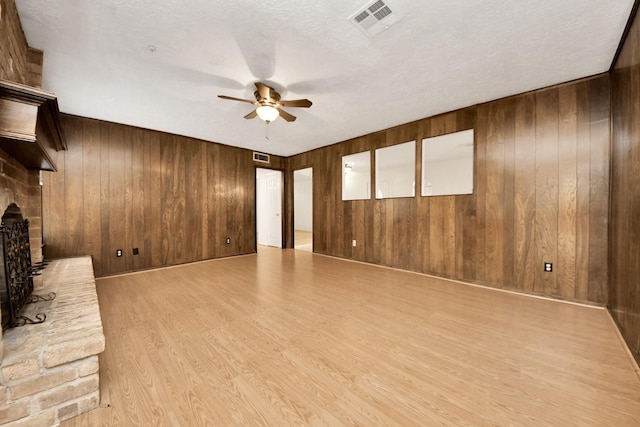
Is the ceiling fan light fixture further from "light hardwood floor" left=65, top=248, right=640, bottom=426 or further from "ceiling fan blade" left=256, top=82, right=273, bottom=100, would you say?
"light hardwood floor" left=65, top=248, right=640, bottom=426

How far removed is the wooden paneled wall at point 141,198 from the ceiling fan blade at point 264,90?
2.68 metres

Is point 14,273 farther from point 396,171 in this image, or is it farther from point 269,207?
point 269,207

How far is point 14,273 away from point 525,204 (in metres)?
4.77

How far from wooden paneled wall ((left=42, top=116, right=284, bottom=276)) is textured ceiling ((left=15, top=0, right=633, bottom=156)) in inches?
25.4

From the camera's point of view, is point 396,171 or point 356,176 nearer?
point 396,171

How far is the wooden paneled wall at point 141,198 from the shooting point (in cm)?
355

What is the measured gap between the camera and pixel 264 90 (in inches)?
105

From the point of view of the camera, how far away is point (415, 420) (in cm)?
120

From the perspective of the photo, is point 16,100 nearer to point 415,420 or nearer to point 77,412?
point 77,412

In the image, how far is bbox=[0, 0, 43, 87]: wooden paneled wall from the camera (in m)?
1.38

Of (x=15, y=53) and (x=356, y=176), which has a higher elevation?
(x=15, y=53)

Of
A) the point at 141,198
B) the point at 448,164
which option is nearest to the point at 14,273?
the point at 141,198

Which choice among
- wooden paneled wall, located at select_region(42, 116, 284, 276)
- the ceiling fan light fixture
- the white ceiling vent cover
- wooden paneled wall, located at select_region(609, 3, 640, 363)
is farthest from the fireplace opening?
wooden paneled wall, located at select_region(609, 3, 640, 363)

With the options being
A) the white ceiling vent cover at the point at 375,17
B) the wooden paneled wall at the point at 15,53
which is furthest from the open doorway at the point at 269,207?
the white ceiling vent cover at the point at 375,17
